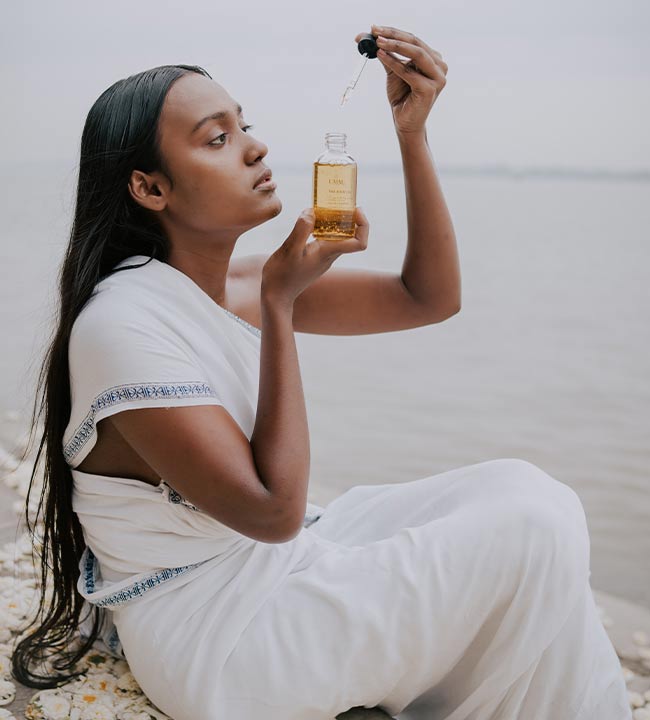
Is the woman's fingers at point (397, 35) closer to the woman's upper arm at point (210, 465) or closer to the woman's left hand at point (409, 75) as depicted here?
the woman's left hand at point (409, 75)

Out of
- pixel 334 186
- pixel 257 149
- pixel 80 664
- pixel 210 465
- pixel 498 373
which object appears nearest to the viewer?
pixel 210 465

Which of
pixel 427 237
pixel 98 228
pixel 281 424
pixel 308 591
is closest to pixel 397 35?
pixel 427 237

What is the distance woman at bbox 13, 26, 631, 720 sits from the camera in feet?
5.06

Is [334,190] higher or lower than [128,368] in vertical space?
higher

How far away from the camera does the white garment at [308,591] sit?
1.55 m

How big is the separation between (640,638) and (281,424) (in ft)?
4.76

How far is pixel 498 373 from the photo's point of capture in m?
6.05

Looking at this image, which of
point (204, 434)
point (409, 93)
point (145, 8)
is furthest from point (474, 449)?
point (145, 8)

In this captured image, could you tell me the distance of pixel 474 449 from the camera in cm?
467

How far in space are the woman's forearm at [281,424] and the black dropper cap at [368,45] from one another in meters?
0.53

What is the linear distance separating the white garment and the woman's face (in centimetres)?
14

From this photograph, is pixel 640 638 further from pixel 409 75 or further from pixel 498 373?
pixel 498 373

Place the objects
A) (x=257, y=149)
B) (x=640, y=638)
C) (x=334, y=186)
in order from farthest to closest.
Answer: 1. (x=640, y=638)
2. (x=257, y=149)
3. (x=334, y=186)

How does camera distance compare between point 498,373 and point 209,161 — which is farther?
point 498,373
